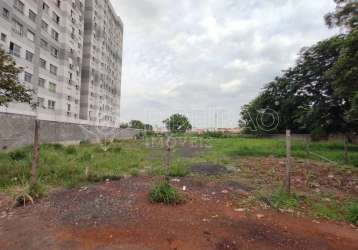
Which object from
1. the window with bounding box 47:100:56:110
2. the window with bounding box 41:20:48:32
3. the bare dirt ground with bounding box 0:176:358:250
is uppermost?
the window with bounding box 41:20:48:32

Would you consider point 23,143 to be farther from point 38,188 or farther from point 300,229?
point 300,229

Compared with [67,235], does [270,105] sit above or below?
above

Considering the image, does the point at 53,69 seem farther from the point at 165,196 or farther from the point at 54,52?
the point at 165,196

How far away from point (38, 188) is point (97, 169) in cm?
239

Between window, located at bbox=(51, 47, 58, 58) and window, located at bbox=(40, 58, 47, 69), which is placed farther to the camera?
window, located at bbox=(51, 47, 58, 58)

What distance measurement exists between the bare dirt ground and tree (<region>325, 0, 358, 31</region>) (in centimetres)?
760

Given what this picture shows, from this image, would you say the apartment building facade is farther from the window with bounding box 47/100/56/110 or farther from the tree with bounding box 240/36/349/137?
the tree with bounding box 240/36/349/137

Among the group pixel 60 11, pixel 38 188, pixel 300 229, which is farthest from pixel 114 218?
pixel 60 11

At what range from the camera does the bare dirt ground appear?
99.5 inches

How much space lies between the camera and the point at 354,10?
7.53 metres

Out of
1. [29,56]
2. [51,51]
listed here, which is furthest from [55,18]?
[29,56]

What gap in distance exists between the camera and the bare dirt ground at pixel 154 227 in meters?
2.53

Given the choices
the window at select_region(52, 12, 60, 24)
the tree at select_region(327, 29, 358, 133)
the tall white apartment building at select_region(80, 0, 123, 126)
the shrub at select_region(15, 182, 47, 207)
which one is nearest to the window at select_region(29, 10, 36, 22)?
the window at select_region(52, 12, 60, 24)

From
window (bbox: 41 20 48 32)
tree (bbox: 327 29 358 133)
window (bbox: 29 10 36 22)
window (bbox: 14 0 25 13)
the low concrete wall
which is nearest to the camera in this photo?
tree (bbox: 327 29 358 133)
